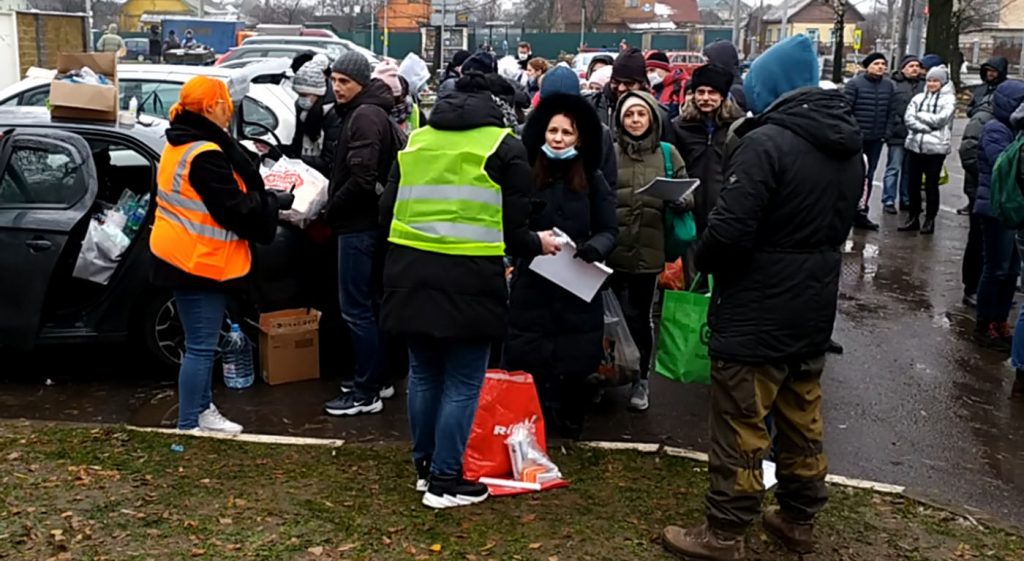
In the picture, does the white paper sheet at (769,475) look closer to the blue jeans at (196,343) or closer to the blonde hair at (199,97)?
the blue jeans at (196,343)

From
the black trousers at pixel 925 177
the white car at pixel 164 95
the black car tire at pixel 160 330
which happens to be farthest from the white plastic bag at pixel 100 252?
the black trousers at pixel 925 177

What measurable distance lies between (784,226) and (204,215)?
2.66 metres

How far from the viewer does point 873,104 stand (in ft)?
37.9

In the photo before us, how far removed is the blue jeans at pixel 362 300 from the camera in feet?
18.3

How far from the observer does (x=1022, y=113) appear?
642cm

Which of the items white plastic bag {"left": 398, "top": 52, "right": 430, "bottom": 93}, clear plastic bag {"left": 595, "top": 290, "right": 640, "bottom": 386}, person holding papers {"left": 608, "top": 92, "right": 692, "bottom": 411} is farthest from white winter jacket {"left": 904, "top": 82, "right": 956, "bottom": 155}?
clear plastic bag {"left": 595, "top": 290, "right": 640, "bottom": 386}

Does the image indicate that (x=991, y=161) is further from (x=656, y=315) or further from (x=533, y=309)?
(x=533, y=309)

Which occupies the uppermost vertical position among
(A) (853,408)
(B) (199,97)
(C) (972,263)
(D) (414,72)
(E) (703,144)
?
(D) (414,72)

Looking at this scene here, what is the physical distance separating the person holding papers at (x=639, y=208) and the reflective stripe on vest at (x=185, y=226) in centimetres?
199

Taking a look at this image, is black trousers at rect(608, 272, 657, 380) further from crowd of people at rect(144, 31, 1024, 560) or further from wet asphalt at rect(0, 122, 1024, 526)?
wet asphalt at rect(0, 122, 1024, 526)

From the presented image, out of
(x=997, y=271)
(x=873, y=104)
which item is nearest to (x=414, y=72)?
(x=997, y=271)

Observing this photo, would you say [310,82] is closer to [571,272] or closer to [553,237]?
[571,272]

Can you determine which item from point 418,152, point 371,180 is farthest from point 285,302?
point 418,152

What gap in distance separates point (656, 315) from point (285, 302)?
9.64ft
